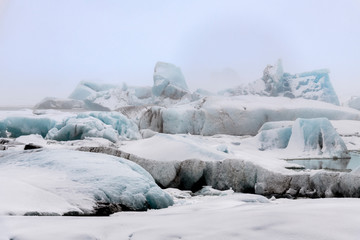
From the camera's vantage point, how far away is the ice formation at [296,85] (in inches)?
1585

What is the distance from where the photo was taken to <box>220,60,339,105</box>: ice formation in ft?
132

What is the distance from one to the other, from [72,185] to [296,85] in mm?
39731

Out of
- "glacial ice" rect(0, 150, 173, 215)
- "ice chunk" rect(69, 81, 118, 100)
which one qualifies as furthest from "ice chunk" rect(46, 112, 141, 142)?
"ice chunk" rect(69, 81, 118, 100)

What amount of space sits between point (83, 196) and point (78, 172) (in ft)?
2.56

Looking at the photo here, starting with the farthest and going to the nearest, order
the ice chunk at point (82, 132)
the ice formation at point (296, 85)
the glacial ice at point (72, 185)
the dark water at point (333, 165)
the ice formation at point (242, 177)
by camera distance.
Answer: the ice formation at point (296, 85) → the ice chunk at point (82, 132) → the dark water at point (333, 165) → the ice formation at point (242, 177) → the glacial ice at point (72, 185)

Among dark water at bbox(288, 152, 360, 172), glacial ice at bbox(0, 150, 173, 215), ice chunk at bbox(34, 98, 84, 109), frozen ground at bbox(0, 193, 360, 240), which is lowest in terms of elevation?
ice chunk at bbox(34, 98, 84, 109)

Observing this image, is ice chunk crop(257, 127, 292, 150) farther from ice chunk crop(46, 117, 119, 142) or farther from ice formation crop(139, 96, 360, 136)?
ice chunk crop(46, 117, 119, 142)

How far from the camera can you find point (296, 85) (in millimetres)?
41844

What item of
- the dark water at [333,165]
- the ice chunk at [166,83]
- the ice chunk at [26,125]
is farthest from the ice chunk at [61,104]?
the dark water at [333,165]

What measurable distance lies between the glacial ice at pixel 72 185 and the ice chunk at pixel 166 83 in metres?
34.2

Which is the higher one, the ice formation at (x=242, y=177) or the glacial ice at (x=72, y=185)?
the glacial ice at (x=72, y=185)

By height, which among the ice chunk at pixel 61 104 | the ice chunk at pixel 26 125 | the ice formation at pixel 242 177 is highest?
the ice formation at pixel 242 177

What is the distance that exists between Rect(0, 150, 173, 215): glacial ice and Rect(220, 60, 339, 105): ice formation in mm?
36809

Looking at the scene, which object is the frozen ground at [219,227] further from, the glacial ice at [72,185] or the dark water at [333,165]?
the dark water at [333,165]
